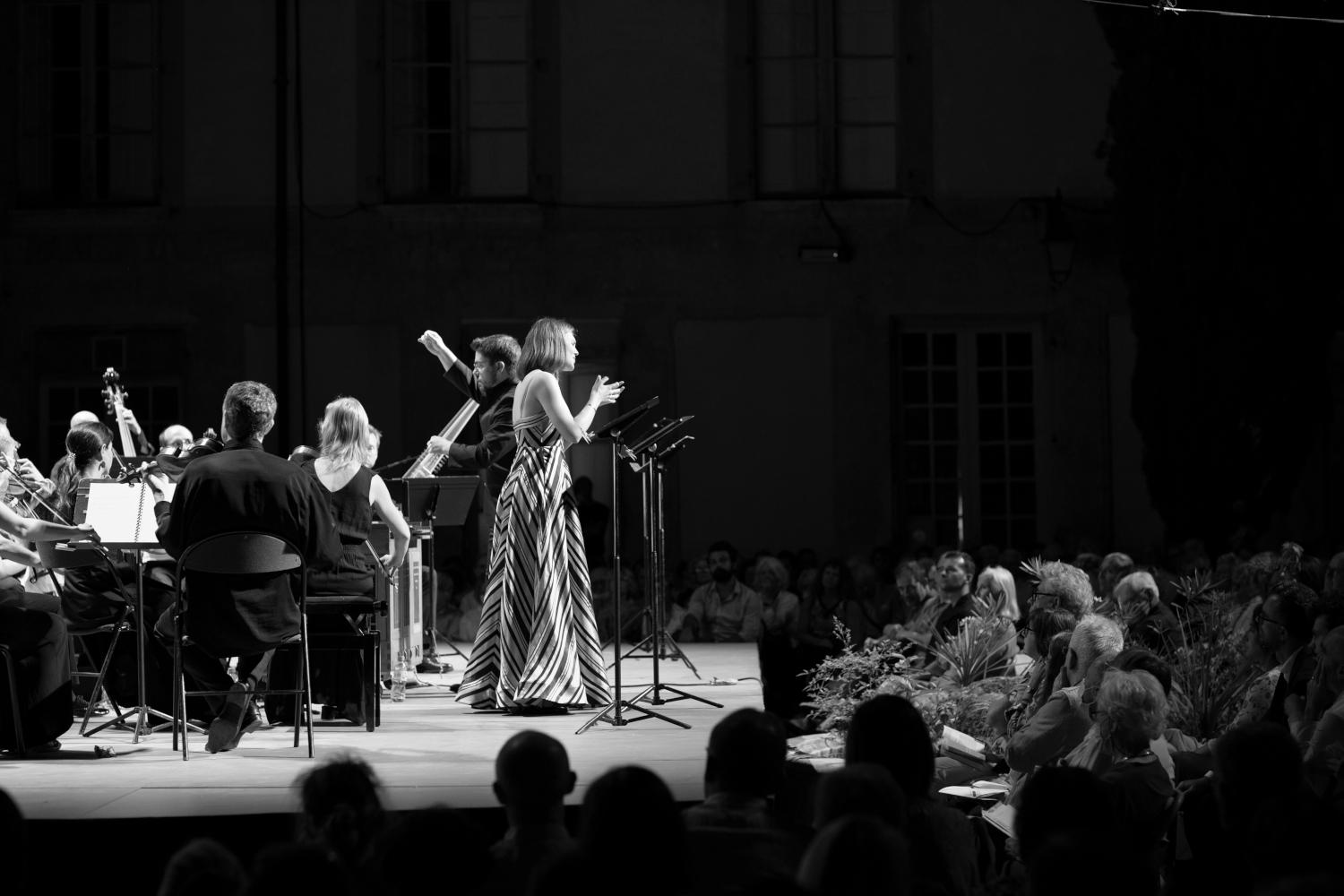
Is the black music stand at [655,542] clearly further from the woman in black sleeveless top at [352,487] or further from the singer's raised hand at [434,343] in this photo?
the singer's raised hand at [434,343]

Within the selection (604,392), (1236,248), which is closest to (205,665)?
(604,392)

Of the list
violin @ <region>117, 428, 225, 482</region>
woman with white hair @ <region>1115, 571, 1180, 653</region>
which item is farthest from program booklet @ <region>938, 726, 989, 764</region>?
violin @ <region>117, 428, 225, 482</region>

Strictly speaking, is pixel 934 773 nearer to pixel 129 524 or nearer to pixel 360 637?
pixel 360 637

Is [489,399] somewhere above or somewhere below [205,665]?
above

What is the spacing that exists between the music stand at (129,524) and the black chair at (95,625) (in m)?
0.06

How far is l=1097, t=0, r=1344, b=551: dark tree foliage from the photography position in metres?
13.6

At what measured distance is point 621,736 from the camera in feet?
22.7

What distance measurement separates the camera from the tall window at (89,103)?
15680 millimetres

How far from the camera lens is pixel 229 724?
6.53 metres

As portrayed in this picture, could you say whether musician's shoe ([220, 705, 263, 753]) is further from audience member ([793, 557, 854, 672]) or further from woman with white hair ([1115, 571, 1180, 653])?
audience member ([793, 557, 854, 672])

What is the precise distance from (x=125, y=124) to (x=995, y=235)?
7.35 metres

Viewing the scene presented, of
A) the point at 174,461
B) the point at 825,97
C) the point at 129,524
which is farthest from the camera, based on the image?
the point at 825,97

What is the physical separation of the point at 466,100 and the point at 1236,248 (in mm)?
6377

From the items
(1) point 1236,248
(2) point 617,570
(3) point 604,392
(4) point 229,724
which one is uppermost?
(1) point 1236,248
